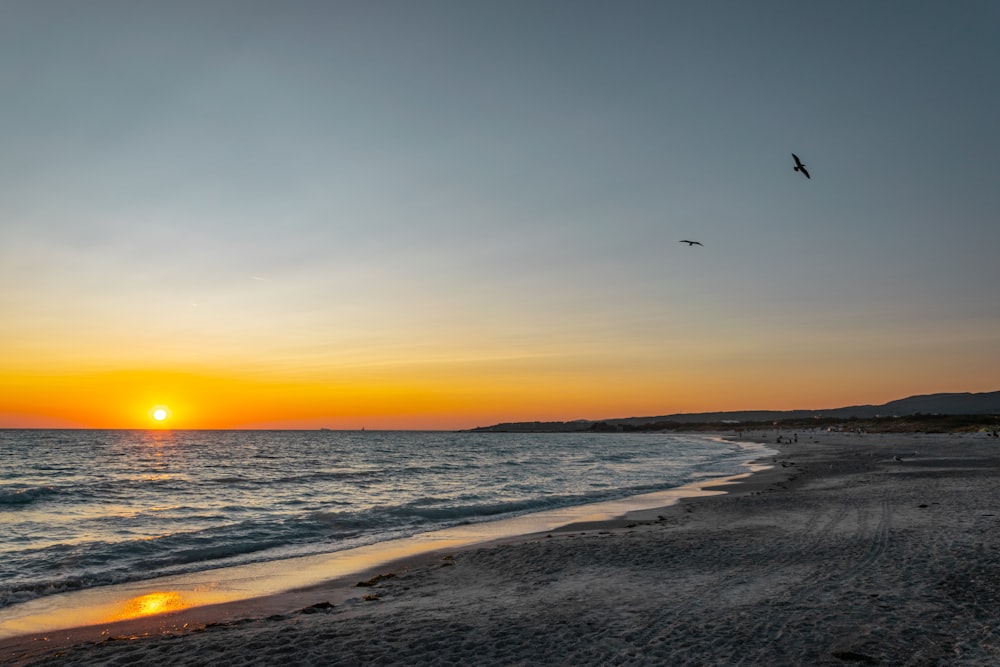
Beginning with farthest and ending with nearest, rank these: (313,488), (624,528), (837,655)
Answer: (313,488), (624,528), (837,655)

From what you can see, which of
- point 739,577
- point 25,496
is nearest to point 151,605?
point 739,577

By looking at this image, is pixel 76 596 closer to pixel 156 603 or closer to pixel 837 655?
pixel 156 603

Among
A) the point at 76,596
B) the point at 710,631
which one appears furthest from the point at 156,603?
the point at 710,631

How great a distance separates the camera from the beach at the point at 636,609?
27.2ft

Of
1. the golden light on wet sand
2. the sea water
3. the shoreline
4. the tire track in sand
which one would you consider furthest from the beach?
the sea water

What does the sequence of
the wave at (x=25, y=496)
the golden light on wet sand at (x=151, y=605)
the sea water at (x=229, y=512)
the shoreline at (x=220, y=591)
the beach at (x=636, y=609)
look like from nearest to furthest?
the beach at (x=636, y=609)
the shoreline at (x=220, y=591)
the golden light on wet sand at (x=151, y=605)
the sea water at (x=229, y=512)
the wave at (x=25, y=496)

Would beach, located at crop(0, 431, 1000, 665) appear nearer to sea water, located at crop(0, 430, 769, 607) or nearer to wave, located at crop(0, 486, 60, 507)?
sea water, located at crop(0, 430, 769, 607)

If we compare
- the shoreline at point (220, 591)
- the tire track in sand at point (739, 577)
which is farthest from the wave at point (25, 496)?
the tire track in sand at point (739, 577)

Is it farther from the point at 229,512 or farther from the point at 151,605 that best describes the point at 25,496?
the point at 151,605

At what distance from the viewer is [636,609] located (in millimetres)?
10266

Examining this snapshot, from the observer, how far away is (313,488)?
3922 centimetres

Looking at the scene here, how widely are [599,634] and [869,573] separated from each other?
6330mm

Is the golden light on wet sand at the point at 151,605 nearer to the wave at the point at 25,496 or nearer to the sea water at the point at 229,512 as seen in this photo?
A: the sea water at the point at 229,512

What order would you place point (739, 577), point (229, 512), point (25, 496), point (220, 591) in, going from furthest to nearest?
point (25, 496), point (229, 512), point (220, 591), point (739, 577)
